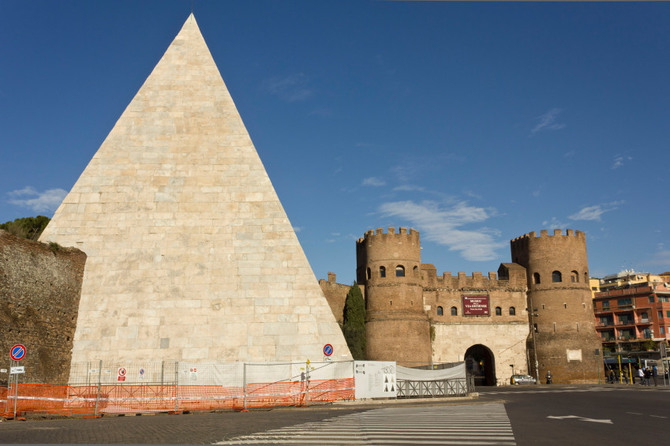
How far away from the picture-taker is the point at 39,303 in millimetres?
15352

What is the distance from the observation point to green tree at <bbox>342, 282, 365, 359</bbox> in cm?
4357

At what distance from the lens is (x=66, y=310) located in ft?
52.7

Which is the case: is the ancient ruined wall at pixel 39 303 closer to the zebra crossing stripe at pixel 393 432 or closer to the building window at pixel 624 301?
the zebra crossing stripe at pixel 393 432

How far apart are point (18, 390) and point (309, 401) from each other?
7472mm

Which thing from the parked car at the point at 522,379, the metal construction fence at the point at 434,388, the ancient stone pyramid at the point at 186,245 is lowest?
the parked car at the point at 522,379

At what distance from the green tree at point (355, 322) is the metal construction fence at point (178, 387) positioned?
90.9 ft

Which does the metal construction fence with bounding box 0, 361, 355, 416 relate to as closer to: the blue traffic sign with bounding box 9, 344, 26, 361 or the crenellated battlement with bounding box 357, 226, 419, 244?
the blue traffic sign with bounding box 9, 344, 26, 361

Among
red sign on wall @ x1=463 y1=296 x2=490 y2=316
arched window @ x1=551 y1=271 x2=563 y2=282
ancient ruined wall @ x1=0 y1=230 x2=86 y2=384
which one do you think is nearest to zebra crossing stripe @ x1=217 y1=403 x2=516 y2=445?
ancient ruined wall @ x1=0 y1=230 x2=86 y2=384

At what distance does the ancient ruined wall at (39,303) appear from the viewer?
14422 mm

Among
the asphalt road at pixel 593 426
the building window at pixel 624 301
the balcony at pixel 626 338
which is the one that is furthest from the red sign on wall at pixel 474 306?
the building window at pixel 624 301

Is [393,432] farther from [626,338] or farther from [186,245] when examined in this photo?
[626,338]

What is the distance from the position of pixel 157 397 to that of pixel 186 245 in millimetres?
4450

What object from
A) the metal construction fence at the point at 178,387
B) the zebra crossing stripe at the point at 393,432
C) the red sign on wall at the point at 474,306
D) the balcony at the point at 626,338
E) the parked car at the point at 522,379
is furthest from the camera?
the balcony at the point at 626,338

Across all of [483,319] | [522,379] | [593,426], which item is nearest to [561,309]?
[483,319]
